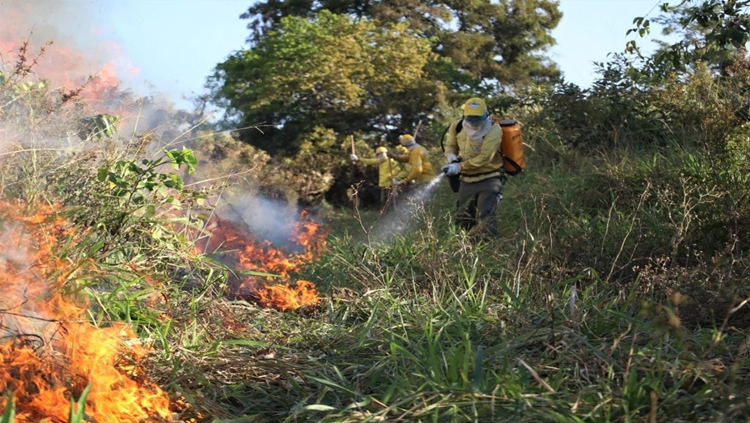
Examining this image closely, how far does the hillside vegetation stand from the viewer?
306cm

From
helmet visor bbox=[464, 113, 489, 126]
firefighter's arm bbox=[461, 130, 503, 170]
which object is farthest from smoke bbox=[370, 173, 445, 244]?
helmet visor bbox=[464, 113, 489, 126]

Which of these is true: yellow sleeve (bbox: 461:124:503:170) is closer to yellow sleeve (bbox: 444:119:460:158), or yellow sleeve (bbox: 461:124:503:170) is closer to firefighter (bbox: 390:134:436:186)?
yellow sleeve (bbox: 444:119:460:158)

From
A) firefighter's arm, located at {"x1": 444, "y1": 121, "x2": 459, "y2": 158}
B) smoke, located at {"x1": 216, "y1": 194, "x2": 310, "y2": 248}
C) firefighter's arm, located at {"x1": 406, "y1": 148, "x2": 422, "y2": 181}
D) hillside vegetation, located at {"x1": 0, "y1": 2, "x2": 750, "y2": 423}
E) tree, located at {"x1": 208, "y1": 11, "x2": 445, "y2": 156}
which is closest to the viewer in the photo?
hillside vegetation, located at {"x1": 0, "y1": 2, "x2": 750, "y2": 423}

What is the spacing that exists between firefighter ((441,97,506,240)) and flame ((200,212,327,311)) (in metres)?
A: 1.57

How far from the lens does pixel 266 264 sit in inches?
327

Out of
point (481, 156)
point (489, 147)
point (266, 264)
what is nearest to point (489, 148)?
point (489, 147)

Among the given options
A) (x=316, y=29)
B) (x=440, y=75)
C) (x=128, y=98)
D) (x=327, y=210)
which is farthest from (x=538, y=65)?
(x=128, y=98)

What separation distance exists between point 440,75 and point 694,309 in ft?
73.4

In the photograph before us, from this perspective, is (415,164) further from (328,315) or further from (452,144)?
(328,315)

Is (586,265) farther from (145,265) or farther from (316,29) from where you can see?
(316,29)

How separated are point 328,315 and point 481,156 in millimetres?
4091

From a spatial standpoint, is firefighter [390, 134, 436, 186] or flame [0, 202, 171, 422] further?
firefighter [390, 134, 436, 186]

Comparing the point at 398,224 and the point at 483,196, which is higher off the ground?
the point at 483,196

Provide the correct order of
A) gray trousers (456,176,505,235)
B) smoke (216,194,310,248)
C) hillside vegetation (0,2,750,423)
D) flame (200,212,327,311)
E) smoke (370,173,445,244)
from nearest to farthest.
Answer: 1. hillside vegetation (0,2,750,423)
2. flame (200,212,327,311)
3. smoke (370,173,445,244)
4. gray trousers (456,176,505,235)
5. smoke (216,194,310,248)
